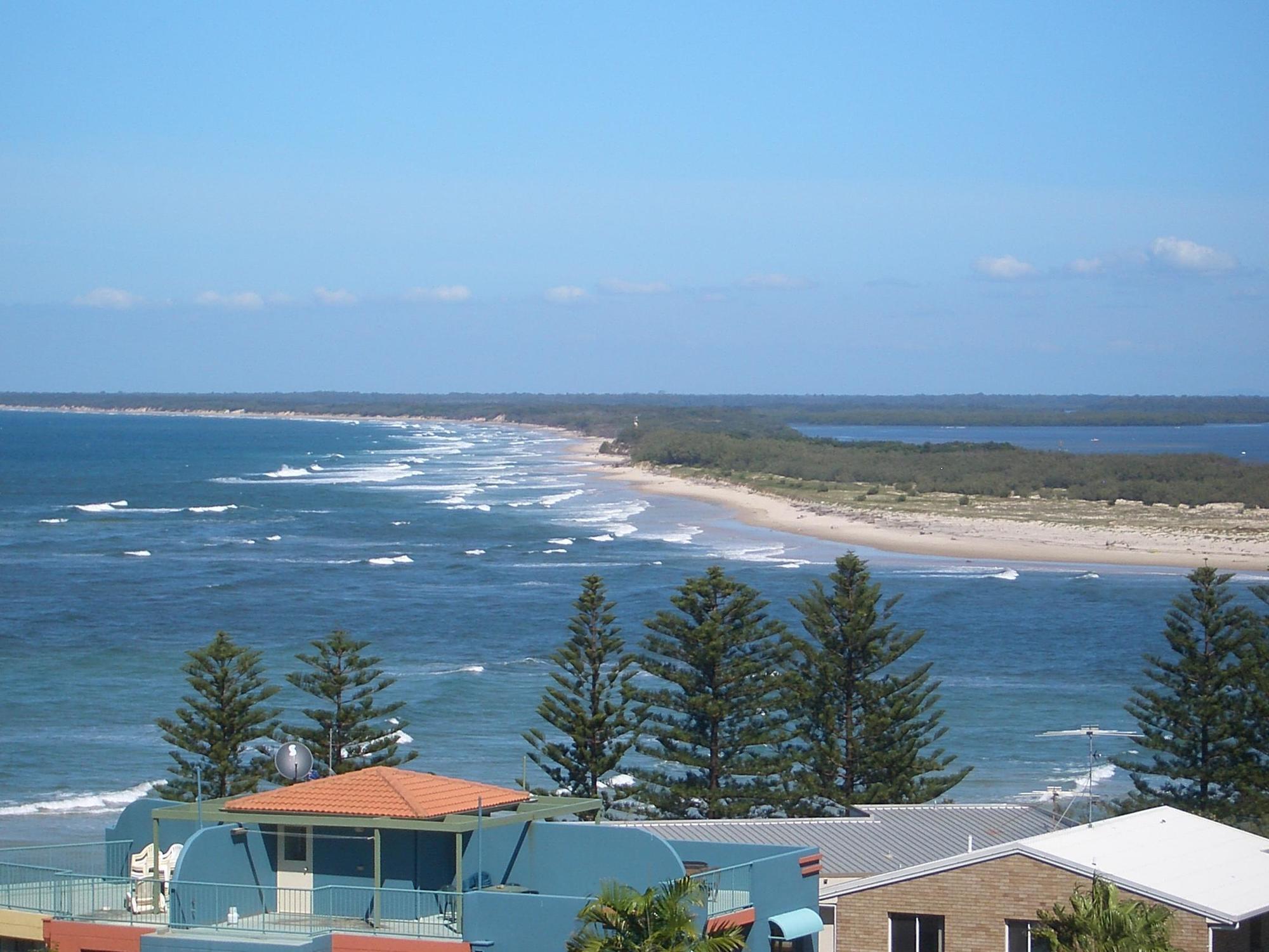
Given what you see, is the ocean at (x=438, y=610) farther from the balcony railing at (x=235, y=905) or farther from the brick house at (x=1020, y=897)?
the brick house at (x=1020, y=897)

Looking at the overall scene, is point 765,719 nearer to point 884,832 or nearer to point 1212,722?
point 1212,722

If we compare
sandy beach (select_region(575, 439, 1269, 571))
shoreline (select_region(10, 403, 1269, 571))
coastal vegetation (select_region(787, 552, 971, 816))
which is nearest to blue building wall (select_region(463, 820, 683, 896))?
coastal vegetation (select_region(787, 552, 971, 816))

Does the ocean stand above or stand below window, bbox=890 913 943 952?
below

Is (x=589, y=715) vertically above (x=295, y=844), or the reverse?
(x=295, y=844)

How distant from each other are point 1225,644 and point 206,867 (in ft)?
59.9

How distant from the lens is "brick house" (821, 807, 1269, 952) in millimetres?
11961

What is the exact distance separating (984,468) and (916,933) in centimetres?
9160

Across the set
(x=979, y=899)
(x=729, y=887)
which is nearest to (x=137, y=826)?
(x=729, y=887)

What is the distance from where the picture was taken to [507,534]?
70.9 m

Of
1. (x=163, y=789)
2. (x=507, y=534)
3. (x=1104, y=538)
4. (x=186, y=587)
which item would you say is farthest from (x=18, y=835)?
(x=1104, y=538)

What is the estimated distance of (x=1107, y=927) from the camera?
9719mm

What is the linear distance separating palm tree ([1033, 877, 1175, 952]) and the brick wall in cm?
204

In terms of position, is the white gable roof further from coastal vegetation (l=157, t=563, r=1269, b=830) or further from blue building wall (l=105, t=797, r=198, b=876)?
coastal vegetation (l=157, t=563, r=1269, b=830)

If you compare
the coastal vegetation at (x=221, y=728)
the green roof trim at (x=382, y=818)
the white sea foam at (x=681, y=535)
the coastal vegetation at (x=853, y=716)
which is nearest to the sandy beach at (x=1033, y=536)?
the white sea foam at (x=681, y=535)
